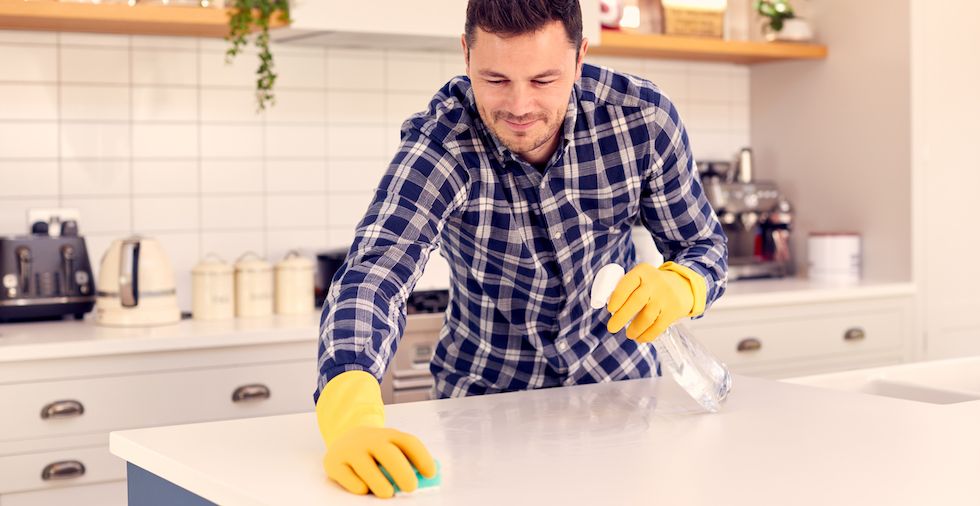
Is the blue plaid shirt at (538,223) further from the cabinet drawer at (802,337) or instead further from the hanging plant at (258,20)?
the cabinet drawer at (802,337)

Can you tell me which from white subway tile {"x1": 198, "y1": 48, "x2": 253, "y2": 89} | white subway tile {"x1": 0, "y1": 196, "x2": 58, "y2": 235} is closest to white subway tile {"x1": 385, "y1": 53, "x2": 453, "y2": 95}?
white subway tile {"x1": 198, "y1": 48, "x2": 253, "y2": 89}

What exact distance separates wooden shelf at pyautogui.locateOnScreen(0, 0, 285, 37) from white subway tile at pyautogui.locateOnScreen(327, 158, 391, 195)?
565 mm

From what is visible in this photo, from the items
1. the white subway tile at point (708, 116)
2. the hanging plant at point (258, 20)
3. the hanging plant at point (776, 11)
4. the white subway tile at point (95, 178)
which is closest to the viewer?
the hanging plant at point (258, 20)

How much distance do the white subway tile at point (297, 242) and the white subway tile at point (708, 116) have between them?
4.63 feet

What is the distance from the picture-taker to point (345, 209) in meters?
3.31

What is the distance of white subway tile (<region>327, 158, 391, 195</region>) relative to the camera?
3287mm

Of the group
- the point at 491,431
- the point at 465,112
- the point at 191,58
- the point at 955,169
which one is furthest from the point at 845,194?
the point at 491,431

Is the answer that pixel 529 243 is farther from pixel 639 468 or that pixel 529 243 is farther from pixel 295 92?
pixel 295 92

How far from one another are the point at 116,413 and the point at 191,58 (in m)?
1.07

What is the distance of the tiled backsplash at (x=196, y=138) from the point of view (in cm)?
290

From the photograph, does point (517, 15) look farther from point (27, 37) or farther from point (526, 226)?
point (27, 37)

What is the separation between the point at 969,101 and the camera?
11.8 ft

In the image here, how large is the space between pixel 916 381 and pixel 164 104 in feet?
6.74

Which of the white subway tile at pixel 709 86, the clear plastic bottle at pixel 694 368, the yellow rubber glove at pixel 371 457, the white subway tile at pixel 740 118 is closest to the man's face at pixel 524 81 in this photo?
the clear plastic bottle at pixel 694 368
